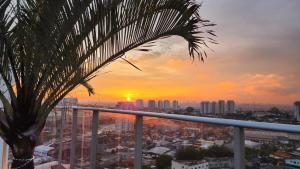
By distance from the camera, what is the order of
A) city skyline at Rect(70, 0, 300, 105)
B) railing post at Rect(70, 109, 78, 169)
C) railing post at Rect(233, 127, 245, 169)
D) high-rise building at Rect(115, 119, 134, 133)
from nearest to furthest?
railing post at Rect(233, 127, 245, 169) < high-rise building at Rect(115, 119, 134, 133) < railing post at Rect(70, 109, 78, 169) < city skyline at Rect(70, 0, 300, 105)

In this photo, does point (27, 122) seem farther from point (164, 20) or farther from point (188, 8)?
point (188, 8)

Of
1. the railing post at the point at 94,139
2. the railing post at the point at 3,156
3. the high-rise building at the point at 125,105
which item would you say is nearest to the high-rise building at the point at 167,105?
the high-rise building at the point at 125,105

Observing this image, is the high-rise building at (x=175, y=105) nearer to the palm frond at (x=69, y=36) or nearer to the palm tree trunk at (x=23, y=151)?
the palm frond at (x=69, y=36)

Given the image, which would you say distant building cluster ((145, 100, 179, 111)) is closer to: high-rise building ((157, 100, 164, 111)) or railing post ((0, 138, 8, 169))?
high-rise building ((157, 100, 164, 111))

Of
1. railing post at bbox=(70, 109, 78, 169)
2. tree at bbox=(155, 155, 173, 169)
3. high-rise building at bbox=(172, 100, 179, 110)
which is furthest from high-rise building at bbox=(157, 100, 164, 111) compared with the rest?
railing post at bbox=(70, 109, 78, 169)

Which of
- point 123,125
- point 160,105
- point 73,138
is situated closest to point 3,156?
point 73,138

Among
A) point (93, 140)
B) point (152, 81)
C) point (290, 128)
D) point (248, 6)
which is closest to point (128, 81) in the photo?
point (152, 81)
